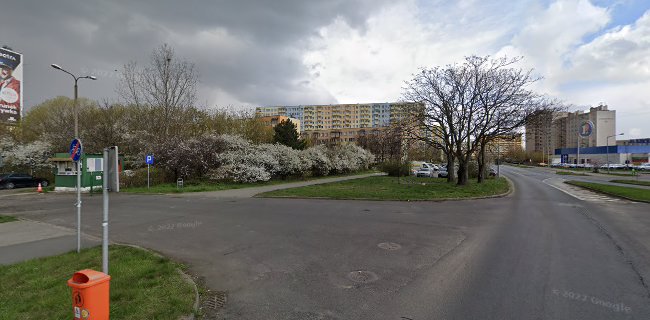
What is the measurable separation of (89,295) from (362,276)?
359 centimetres

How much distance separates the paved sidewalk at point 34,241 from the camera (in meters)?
6.41

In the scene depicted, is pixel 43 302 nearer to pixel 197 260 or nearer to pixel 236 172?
pixel 197 260

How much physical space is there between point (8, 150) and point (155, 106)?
17867mm

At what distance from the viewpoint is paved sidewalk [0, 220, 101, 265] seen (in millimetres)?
6406

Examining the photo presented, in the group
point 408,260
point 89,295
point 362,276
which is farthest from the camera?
point 408,260

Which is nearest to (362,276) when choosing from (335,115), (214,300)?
(214,300)

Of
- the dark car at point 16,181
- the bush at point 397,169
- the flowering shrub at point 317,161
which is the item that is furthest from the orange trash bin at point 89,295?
the bush at point 397,169

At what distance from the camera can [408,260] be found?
19.4ft

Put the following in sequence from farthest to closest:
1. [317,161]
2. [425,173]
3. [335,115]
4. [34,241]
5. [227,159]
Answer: [335,115] → [425,173] → [317,161] → [227,159] → [34,241]

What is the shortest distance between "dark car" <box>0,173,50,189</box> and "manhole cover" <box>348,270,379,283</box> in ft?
112

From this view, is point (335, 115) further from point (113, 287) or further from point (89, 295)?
point (89, 295)

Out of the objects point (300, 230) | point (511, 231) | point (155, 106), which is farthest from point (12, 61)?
point (511, 231)

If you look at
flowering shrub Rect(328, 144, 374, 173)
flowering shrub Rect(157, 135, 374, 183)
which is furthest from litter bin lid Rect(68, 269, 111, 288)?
flowering shrub Rect(328, 144, 374, 173)

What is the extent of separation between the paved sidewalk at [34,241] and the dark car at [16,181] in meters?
23.1
